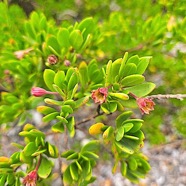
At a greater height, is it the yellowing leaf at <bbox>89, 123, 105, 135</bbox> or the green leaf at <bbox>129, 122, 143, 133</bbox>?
the green leaf at <bbox>129, 122, 143, 133</bbox>

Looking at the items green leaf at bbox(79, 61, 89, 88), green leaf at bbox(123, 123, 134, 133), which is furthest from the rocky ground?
green leaf at bbox(123, 123, 134, 133)

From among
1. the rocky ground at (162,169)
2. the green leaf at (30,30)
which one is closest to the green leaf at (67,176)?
the green leaf at (30,30)

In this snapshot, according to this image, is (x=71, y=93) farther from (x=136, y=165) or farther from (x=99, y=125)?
(x=136, y=165)

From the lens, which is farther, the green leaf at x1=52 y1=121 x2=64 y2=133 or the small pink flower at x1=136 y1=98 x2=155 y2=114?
the green leaf at x1=52 y1=121 x2=64 y2=133

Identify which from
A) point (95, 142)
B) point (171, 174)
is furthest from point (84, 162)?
point (171, 174)

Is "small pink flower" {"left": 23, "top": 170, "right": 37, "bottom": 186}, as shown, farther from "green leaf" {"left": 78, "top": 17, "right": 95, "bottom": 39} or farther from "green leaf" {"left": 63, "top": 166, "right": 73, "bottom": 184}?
"green leaf" {"left": 78, "top": 17, "right": 95, "bottom": 39}

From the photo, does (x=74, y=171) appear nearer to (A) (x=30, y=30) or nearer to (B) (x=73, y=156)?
(B) (x=73, y=156)
